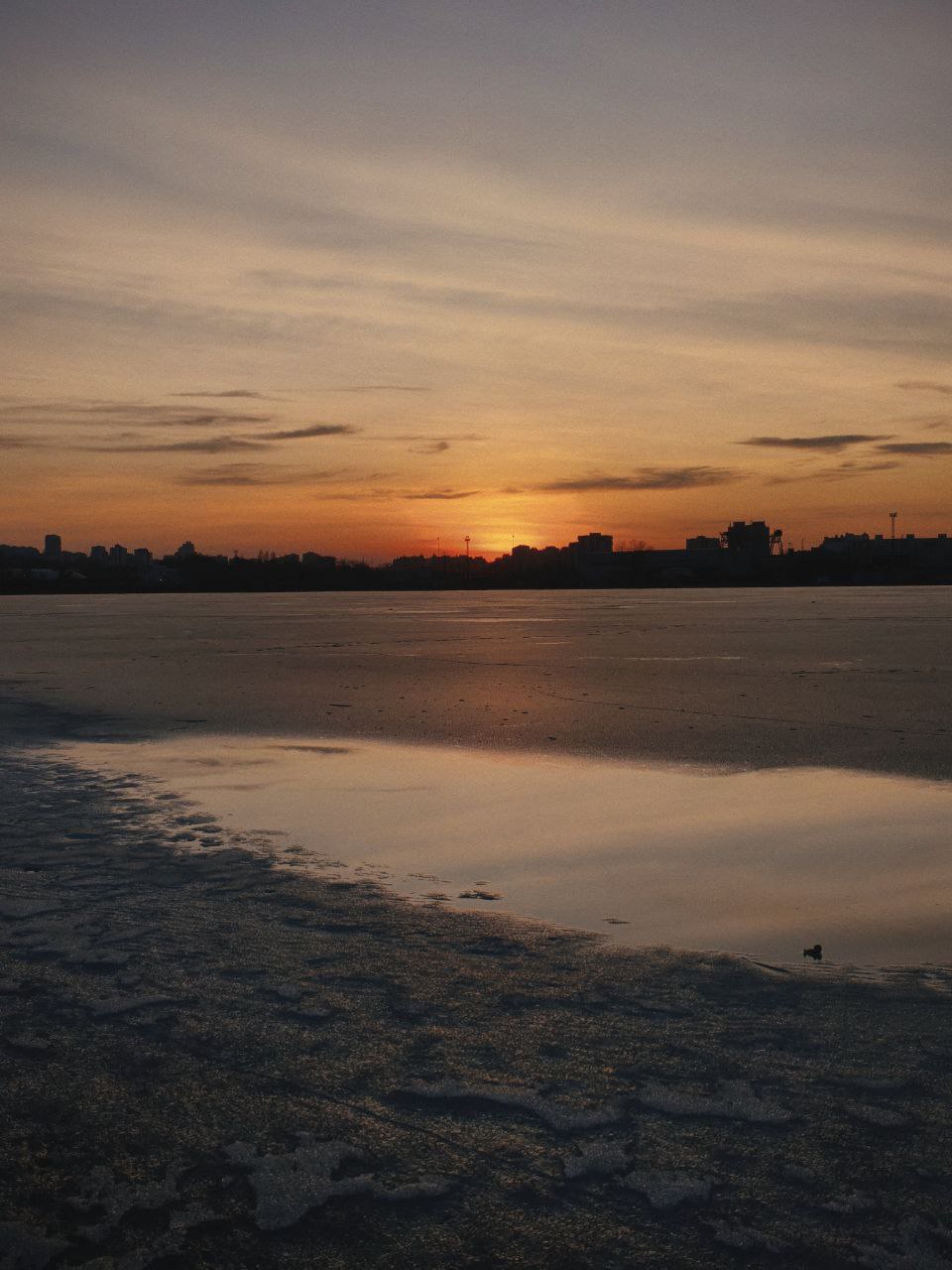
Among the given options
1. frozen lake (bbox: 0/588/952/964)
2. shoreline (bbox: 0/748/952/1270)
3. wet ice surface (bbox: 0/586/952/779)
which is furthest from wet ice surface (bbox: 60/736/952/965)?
wet ice surface (bbox: 0/586/952/779)

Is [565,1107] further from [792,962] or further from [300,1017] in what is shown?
[792,962]

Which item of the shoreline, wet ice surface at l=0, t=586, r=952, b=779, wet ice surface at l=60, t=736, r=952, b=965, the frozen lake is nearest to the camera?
the shoreline

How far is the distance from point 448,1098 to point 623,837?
3.37m

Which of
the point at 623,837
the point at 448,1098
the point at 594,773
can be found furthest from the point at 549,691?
the point at 448,1098

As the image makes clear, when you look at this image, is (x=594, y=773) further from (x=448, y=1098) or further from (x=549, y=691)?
(x=549, y=691)

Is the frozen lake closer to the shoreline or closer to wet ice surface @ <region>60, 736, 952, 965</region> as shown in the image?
wet ice surface @ <region>60, 736, 952, 965</region>

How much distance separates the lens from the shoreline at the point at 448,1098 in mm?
2617

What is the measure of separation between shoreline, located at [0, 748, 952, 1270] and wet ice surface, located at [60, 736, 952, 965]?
0.48 meters

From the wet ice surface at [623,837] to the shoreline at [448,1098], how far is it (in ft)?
1.56

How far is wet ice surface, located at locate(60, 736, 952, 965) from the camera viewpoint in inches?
192

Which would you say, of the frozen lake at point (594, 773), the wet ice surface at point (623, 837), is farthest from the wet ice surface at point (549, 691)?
the wet ice surface at point (623, 837)

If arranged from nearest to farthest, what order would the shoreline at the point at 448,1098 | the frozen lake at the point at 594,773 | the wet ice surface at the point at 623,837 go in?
the shoreline at the point at 448,1098, the wet ice surface at the point at 623,837, the frozen lake at the point at 594,773

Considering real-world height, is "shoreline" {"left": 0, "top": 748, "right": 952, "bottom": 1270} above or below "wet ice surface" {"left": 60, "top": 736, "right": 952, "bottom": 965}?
below

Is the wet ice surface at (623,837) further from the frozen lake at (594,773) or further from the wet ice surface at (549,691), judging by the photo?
the wet ice surface at (549,691)
